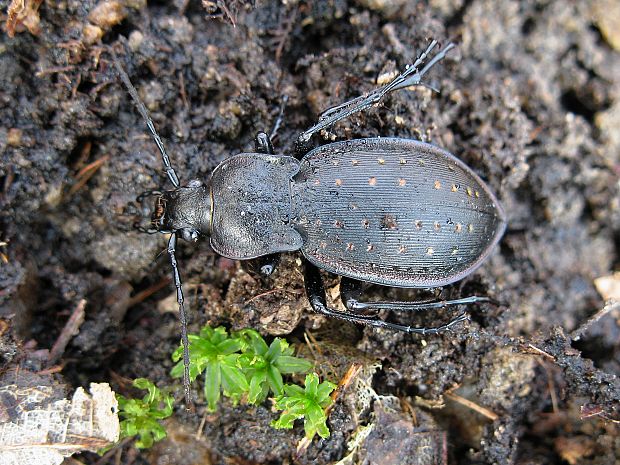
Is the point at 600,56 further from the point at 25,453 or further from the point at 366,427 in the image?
the point at 25,453

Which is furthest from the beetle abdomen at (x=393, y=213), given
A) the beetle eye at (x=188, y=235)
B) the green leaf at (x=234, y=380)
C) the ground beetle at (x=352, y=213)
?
the green leaf at (x=234, y=380)

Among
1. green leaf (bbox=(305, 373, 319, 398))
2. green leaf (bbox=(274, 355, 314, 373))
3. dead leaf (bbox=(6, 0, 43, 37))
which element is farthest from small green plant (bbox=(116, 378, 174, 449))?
dead leaf (bbox=(6, 0, 43, 37))

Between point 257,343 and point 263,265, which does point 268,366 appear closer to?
point 257,343

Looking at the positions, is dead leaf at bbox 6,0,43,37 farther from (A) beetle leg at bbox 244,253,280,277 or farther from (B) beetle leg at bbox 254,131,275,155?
(A) beetle leg at bbox 244,253,280,277

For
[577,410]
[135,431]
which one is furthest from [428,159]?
[135,431]

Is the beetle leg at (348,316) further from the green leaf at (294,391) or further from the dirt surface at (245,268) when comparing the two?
the green leaf at (294,391)

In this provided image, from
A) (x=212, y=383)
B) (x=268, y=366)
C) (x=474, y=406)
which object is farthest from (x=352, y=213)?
(x=474, y=406)

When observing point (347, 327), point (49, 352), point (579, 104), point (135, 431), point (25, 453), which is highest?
point (579, 104)
